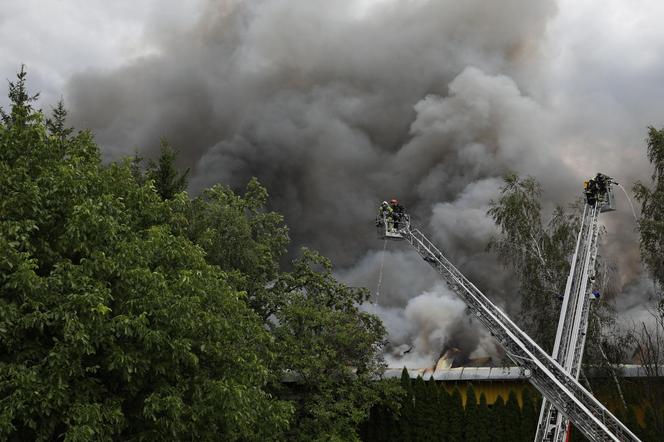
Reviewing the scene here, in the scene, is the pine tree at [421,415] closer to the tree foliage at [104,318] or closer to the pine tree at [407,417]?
the pine tree at [407,417]

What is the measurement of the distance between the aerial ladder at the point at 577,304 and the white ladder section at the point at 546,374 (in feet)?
5.32

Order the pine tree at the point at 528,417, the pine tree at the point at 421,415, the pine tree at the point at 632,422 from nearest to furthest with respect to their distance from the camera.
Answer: the pine tree at the point at 632,422, the pine tree at the point at 528,417, the pine tree at the point at 421,415

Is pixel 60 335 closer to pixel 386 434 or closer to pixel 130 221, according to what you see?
pixel 130 221

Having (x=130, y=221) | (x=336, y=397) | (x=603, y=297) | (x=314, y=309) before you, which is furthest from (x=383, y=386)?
(x=130, y=221)

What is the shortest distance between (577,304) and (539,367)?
166 inches

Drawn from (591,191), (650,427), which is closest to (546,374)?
(591,191)

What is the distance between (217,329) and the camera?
13156 mm

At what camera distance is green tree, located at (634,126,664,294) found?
24.5 meters

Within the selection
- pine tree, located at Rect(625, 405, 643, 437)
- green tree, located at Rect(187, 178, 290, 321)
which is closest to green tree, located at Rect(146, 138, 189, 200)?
green tree, located at Rect(187, 178, 290, 321)

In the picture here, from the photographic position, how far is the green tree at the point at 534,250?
27.9 metres

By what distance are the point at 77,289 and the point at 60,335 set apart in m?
1.16

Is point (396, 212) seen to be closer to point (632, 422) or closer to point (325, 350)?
point (325, 350)

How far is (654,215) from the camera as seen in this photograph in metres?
25.3

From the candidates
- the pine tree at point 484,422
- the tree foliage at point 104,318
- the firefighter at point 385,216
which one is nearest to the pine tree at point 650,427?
the pine tree at point 484,422
